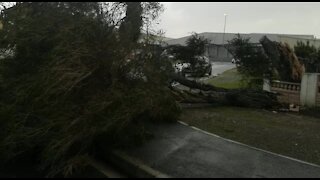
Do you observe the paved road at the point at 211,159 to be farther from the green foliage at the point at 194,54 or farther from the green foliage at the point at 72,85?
the green foliage at the point at 194,54

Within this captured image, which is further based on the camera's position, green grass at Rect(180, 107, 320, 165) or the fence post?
the fence post

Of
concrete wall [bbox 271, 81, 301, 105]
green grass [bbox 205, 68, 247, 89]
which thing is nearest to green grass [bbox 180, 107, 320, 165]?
concrete wall [bbox 271, 81, 301, 105]

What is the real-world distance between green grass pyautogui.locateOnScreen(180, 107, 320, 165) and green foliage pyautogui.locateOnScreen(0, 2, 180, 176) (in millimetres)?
1243

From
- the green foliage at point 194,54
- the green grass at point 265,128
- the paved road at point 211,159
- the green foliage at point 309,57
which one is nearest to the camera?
the paved road at point 211,159

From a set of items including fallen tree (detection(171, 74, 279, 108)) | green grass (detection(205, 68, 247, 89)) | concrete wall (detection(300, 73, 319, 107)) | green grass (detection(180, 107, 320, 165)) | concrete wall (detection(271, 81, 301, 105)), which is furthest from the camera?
green grass (detection(205, 68, 247, 89))

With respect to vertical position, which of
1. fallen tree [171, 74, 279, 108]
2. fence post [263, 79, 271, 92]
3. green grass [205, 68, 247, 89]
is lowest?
green grass [205, 68, 247, 89]

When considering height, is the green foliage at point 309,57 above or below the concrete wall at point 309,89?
above

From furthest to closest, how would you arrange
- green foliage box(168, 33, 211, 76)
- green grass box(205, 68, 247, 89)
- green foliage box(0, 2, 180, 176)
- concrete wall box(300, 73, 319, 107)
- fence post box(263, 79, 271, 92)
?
1. green grass box(205, 68, 247, 89)
2. green foliage box(168, 33, 211, 76)
3. fence post box(263, 79, 271, 92)
4. concrete wall box(300, 73, 319, 107)
5. green foliage box(0, 2, 180, 176)

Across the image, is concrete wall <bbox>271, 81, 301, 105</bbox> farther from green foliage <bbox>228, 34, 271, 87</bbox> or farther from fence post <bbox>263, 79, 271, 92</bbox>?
green foliage <bbox>228, 34, 271, 87</bbox>

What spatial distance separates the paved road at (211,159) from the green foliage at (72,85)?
0.46 metres

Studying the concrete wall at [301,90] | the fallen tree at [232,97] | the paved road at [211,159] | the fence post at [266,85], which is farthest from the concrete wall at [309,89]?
the paved road at [211,159]

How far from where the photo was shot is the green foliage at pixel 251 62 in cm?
1286

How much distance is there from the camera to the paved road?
5.46 m

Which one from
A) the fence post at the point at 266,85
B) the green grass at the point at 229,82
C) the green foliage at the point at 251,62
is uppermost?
the green foliage at the point at 251,62
